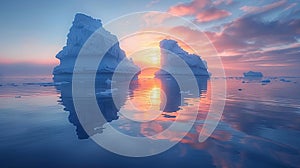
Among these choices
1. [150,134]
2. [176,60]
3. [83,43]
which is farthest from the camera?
[176,60]

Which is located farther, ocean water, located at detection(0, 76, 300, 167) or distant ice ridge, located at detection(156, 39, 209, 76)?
distant ice ridge, located at detection(156, 39, 209, 76)

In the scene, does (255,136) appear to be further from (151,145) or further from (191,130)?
(151,145)

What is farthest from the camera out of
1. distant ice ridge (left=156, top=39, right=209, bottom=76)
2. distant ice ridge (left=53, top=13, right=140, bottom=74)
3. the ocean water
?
distant ice ridge (left=156, top=39, right=209, bottom=76)

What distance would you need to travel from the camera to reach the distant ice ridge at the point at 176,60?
218 ft

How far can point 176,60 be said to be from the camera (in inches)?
2653

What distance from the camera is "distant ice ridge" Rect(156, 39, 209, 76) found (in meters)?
66.3

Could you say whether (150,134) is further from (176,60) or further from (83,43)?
(176,60)

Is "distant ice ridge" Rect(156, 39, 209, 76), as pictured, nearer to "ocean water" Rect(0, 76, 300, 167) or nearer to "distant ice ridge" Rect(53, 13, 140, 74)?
"distant ice ridge" Rect(53, 13, 140, 74)

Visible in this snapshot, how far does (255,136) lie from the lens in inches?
266

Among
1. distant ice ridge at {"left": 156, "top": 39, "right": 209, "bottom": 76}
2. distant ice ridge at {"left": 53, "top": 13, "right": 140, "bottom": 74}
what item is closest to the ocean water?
distant ice ridge at {"left": 53, "top": 13, "right": 140, "bottom": 74}

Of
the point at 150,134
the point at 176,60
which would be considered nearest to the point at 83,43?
the point at 176,60

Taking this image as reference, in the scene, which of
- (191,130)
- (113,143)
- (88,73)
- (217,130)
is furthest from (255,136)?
(88,73)

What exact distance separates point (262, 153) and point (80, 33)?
4535 cm

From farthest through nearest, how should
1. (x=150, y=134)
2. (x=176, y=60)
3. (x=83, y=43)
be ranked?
(x=176, y=60) → (x=83, y=43) → (x=150, y=134)
